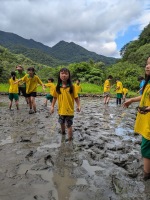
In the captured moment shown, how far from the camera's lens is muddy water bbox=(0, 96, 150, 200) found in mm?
3189

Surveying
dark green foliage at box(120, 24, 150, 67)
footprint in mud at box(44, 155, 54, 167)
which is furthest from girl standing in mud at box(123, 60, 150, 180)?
dark green foliage at box(120, 24, 150, 67)

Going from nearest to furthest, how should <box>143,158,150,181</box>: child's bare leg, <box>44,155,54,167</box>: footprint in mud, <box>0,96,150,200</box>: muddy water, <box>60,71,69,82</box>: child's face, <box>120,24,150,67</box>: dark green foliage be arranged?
<box>0,96,150,200</box>: muddy water → <box>143,158,150,181</box>: child's bare leg → <box>44,155,54,167</box>: footprint in mud → <box>60,71,69,82</box>: child's face → <box>120,24,150,67</box>: dark green foliage

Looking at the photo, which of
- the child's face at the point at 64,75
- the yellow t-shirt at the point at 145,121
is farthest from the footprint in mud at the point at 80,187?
the child's face at the point at 64,75

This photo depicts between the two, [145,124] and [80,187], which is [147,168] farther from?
[80,187]

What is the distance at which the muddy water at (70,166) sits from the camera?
126 inches

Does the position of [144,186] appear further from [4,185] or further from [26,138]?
[26,138]

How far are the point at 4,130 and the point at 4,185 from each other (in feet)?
11.9

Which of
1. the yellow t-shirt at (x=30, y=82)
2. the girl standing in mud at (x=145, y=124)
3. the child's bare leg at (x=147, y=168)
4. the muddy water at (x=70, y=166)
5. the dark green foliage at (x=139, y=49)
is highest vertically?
the dark green foliage at (x=139, y=49)

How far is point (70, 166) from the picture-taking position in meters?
4.14

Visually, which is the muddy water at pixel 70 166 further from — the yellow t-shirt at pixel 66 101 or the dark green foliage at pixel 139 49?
the dark green foliage at pixel 139 49

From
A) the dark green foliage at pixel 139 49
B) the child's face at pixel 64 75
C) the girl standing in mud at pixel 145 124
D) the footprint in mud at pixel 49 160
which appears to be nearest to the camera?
the girl standing in mud at pixel 145 124

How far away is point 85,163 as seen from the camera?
431 centimetres

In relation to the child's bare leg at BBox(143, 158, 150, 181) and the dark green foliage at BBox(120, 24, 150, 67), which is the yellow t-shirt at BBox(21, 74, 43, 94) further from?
the dark green foliage at BBox(120, 24, 150, 67)

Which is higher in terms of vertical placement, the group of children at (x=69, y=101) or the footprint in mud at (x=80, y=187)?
the group of children at (x=69, y=101)
